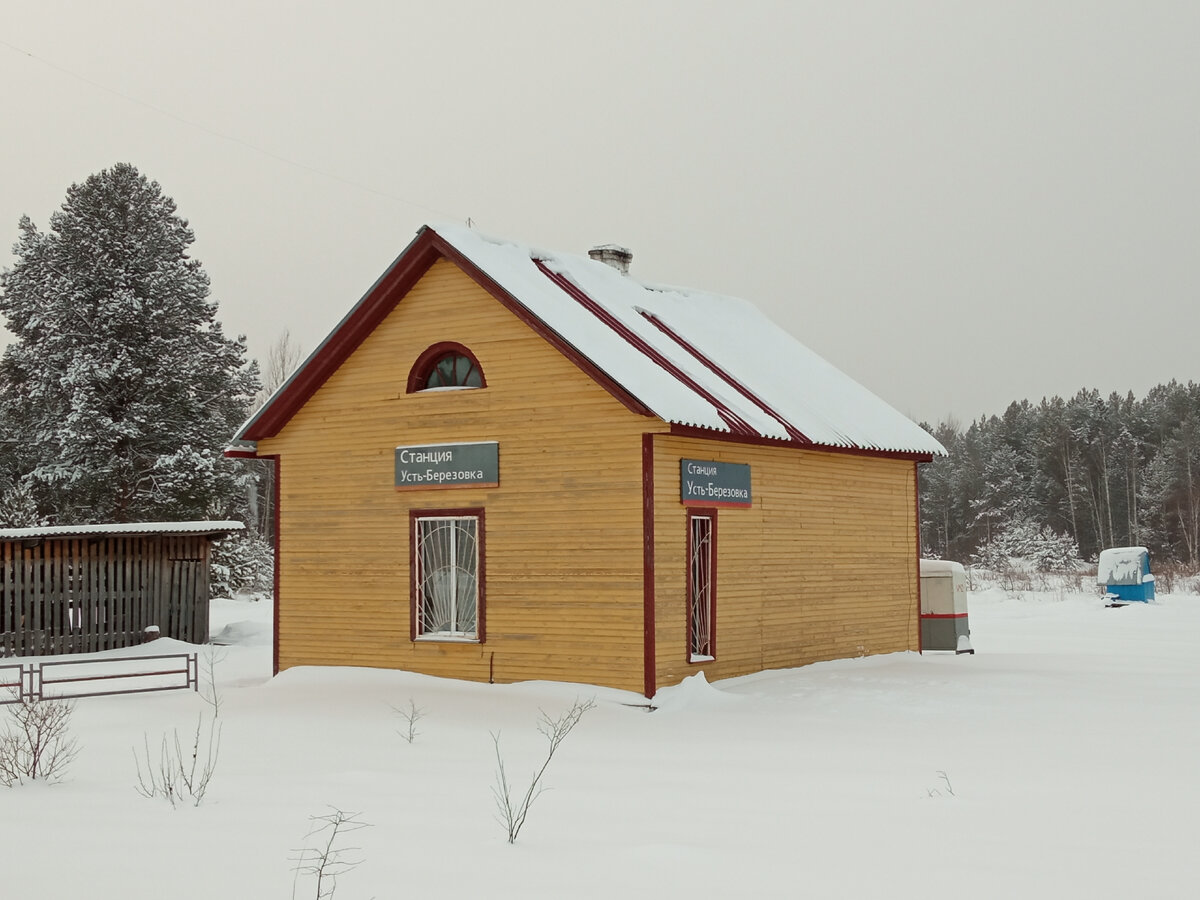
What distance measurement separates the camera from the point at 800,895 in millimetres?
7871

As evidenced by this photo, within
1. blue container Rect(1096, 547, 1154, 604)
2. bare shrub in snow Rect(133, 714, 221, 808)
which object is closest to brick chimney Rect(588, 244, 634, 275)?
bare shrub in snow Rect(133, 714, 221, 808)

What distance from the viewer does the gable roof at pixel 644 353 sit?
16.7 metres

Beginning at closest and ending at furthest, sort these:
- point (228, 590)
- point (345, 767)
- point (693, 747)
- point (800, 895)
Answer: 1. point (800, 895)
2. point (345, 767)
3. point (693, 747)
4. point (228, 590)

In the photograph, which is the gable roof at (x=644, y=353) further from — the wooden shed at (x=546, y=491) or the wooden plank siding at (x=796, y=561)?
the wooden plank siding at (x=796, y=561)

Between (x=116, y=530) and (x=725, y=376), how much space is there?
1121 cm

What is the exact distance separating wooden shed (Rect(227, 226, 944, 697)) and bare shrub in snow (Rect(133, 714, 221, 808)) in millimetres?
4163

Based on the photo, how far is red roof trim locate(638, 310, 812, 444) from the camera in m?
18.3

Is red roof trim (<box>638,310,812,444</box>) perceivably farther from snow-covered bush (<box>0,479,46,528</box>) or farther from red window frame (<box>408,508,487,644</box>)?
snow-covered bush (<box>0,479,46,528</box>)

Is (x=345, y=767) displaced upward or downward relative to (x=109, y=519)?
downward

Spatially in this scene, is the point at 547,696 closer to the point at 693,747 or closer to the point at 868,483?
the point at 693,747

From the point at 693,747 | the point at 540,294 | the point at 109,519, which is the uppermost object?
the point at 540,294

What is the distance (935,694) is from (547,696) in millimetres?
4953

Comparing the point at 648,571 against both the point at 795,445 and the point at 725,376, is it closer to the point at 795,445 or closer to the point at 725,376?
the point at 795,445

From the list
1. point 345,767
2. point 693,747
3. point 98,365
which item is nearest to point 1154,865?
point 693,747
